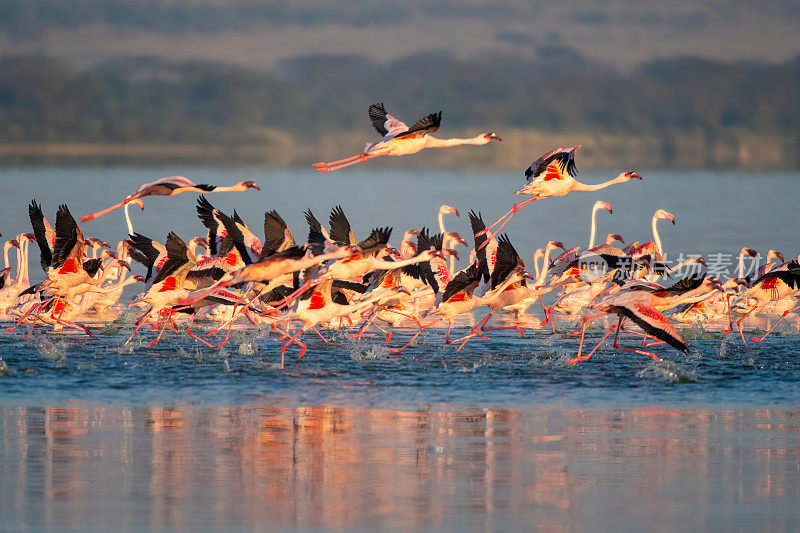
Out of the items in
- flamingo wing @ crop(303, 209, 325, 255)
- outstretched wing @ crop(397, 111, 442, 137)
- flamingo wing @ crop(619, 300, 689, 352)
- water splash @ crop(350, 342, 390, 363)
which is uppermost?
outstretched wing @ crop(397, 111, 442, 137)

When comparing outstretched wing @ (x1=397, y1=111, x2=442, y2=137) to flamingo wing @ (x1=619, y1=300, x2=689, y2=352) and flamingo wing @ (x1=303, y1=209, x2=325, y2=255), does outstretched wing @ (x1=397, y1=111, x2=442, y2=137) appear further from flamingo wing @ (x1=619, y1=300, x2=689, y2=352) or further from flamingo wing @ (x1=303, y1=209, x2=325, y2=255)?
flamingo wing @ (x1=619, y1=300, x2=689, y2=352)

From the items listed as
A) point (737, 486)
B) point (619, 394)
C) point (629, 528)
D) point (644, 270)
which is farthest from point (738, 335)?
point (629, 528)

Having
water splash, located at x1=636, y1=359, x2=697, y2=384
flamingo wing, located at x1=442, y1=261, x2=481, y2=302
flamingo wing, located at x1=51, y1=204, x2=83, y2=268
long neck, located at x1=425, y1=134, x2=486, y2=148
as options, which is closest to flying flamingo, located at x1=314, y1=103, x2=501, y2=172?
long neck, located at x1=425, y1=134, x2=486, y2=148

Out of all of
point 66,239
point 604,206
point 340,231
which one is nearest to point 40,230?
point 66,239

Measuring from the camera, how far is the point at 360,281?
1648 cm

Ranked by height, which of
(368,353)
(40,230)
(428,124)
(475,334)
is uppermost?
(428,124)

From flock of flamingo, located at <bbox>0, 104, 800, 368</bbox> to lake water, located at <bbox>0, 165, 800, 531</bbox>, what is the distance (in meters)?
0.42

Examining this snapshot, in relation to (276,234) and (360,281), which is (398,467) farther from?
(360,281)

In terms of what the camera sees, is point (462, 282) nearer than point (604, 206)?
Yes

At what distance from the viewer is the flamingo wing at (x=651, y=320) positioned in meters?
13.0

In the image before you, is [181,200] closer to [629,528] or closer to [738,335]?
[738,335]

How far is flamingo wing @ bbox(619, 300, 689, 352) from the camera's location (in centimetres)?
1302

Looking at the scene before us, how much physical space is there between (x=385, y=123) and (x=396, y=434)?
6.90m

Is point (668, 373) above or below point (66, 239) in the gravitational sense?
below
